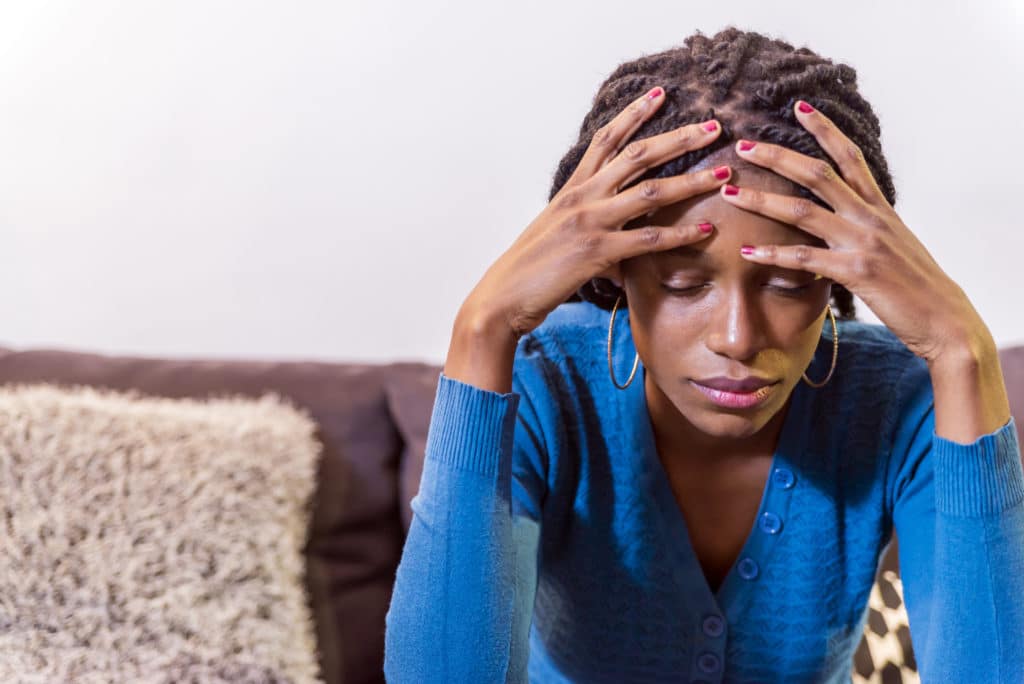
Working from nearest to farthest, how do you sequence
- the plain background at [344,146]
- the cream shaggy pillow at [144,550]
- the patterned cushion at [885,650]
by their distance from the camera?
the cream shaggy pillow at [144,550]
the patterned cushion at [885,650]
the plain background at [344,146]

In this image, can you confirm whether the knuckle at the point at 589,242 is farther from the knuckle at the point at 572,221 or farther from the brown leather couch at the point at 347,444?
the brown leather couch at the point at 347,444

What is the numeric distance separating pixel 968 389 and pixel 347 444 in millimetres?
849

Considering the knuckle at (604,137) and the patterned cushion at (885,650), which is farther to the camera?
the patterned cushion at (885,650)

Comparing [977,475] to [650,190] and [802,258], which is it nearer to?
[802,258]

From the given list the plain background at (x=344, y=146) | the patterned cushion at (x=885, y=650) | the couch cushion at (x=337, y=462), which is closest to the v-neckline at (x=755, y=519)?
the patterned cushion at (x=885, y=650)

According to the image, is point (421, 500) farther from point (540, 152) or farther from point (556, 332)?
point (540, 152)

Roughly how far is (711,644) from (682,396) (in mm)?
292

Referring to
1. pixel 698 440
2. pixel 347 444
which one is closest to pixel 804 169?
pixel 698 440

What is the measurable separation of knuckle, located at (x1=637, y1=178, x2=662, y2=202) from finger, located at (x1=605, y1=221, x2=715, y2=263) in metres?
0.03

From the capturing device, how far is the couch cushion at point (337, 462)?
4.24ft

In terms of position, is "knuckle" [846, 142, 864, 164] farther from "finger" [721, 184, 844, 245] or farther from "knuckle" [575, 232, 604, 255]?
"knuckle" [575, 232, 604, 255]

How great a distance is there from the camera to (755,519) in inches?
37.1

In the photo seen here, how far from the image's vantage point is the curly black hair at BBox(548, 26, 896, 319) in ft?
2.43

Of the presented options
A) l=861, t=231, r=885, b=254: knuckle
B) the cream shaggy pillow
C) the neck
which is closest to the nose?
l=861, t=231, r=885, b=254: knuckle
